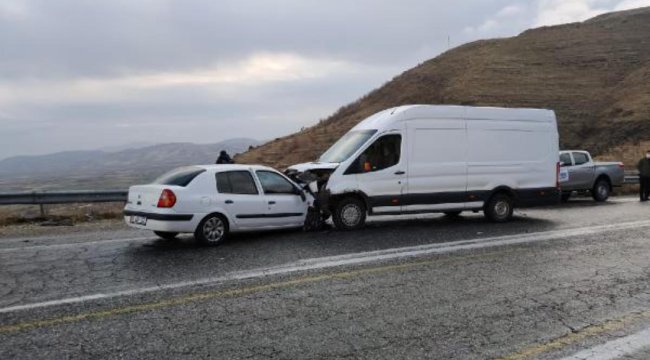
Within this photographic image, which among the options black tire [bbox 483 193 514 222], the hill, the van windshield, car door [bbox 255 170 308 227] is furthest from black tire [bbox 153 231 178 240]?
the hill

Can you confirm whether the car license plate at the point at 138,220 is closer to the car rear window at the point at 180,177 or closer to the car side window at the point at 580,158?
the car rear window at the point at 180,177

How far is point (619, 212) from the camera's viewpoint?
14.7m

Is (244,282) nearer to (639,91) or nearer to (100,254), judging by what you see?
(100,254)

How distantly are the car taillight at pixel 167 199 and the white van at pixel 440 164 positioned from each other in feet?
9.88

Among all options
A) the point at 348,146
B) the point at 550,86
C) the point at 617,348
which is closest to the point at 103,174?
the point at 550,86

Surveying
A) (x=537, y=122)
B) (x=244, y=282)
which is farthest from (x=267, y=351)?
(x=537, y=122)

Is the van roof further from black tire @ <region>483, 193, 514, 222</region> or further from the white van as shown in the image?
black tire @ <region>483, 193, 514, 222</region>

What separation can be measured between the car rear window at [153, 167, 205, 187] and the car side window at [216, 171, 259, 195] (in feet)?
1.28

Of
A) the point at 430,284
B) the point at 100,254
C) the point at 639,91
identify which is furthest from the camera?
the point at 639,91

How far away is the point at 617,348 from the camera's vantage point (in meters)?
4.88

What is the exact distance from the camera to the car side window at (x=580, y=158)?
1955 centimetres

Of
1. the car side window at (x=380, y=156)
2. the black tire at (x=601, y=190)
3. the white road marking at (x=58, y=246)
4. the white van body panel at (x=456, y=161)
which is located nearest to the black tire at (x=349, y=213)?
the white van body panel at (x=456, y=161)

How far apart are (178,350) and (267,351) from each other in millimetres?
715

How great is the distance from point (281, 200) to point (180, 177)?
1.92 meters
